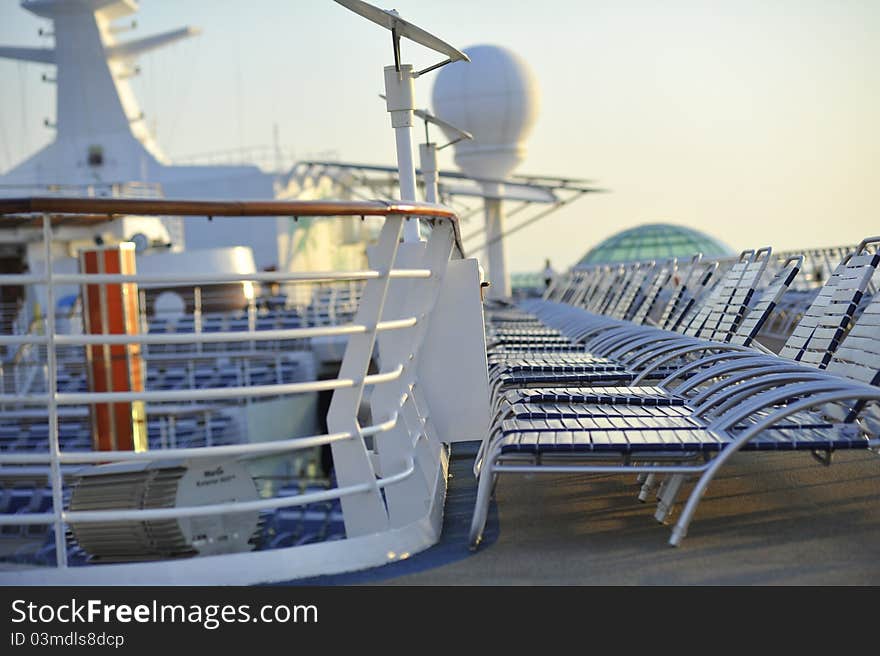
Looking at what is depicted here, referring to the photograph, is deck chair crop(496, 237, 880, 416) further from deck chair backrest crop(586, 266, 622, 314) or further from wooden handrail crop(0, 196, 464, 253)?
deck chair backrest crop(586, 266, 622, 314)

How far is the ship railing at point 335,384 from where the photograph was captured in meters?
2.56

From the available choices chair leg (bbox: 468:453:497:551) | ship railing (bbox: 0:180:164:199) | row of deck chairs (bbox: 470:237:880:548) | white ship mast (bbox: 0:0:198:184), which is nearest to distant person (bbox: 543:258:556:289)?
ship railing (bbox: 0:180:164:199)

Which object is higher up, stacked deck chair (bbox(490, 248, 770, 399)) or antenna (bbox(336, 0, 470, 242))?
antenna (bbox(336, 0, 470, 242))

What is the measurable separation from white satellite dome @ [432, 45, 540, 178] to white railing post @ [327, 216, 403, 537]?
24.2m

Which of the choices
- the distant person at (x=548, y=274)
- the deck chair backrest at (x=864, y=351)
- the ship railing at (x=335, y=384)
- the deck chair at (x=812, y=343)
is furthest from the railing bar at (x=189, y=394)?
the distant person at (x=548, y=274)

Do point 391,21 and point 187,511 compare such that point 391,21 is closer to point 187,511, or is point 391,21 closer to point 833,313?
point 833,313

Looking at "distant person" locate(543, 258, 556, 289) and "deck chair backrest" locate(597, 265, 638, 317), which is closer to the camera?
"deck chair backrest" locate(597, 265, 638, 317)

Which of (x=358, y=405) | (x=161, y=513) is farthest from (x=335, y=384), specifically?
(x=161, y=513)

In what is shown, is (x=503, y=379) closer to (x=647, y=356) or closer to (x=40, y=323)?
(x=647, y=356)

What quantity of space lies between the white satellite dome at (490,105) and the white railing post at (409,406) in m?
23.4

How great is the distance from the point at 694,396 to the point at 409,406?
1256 millimetres

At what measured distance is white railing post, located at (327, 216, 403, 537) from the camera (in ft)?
9.49

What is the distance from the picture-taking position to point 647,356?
17.0 ft
